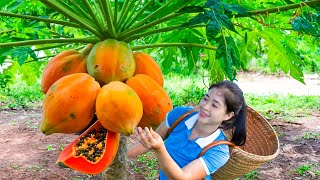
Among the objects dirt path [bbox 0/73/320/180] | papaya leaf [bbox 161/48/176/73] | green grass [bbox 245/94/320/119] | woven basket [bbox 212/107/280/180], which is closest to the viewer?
woven basket [bbox 212/107/280/180]

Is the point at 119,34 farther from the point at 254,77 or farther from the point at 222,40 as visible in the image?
the point at 254,77

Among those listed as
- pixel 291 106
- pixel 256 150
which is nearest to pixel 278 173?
Answer: pixel 256 150

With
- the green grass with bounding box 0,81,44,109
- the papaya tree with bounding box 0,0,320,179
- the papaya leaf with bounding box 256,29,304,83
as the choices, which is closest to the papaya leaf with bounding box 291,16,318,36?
the papaya tree with bounding box 0,0,320,179

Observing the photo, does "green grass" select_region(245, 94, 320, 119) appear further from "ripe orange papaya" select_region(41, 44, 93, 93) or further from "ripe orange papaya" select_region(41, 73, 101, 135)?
"ripe orange papaya" select_region(41, 73, 101, 135)

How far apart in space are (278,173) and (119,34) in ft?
7.89

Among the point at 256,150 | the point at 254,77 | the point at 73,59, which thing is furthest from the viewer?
the point at 254,77

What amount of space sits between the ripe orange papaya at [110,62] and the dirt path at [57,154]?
1.95 m

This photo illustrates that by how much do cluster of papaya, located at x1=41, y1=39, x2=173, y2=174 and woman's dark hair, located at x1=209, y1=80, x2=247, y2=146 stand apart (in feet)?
1.39

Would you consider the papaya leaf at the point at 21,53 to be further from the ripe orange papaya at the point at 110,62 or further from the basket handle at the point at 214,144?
the basket handle at the point at 214,144

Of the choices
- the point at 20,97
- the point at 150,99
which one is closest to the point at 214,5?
the point at 150,99

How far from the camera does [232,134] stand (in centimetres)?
215

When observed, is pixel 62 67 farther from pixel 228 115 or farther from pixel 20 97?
pixel 20 97

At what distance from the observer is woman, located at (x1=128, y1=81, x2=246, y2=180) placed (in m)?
1.90

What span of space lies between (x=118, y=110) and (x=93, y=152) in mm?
219
